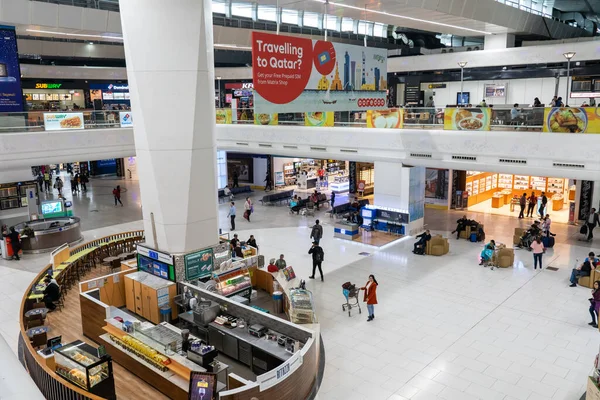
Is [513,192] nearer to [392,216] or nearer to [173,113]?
[392,216]

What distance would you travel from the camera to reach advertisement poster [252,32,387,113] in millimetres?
11031

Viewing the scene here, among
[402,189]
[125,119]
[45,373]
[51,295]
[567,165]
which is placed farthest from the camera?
[125,119]

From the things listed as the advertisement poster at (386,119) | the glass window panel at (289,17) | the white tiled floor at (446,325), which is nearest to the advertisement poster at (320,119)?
the advertisement poster at (386,119)

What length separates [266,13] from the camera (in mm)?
29094

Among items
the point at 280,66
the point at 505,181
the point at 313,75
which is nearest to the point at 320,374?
the point at 280,66

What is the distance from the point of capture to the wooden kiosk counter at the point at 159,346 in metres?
8.80

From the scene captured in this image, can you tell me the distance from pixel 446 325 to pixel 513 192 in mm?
17591

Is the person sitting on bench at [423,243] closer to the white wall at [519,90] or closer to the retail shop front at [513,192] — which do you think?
the retail shop front at [513,192]

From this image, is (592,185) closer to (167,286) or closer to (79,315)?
(167,286)

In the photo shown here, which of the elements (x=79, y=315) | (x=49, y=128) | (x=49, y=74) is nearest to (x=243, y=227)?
(x=49, y=128)

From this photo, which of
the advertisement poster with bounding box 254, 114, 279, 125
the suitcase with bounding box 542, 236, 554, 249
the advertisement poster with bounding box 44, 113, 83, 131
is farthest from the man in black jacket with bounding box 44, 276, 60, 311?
the suitcase with bounding box 542, 236, 554, 249

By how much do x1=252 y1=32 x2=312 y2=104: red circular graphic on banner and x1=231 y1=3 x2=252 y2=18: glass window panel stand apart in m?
18.0

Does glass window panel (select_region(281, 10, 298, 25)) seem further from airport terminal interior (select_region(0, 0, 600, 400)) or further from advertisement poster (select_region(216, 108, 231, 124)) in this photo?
advertisement poster (select_region(216, 108, 231, 124))

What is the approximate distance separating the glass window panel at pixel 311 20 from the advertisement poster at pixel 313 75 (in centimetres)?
1830
